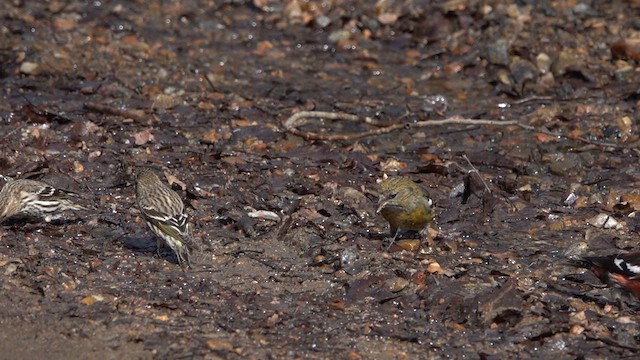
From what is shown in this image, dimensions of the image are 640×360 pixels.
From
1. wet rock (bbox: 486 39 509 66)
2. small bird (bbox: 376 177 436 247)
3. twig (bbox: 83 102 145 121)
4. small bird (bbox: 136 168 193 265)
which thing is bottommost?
wet rock (bbox: 486 39 509 66)

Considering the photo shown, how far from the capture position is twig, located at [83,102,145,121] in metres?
11.7

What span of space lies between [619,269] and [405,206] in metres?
1.63

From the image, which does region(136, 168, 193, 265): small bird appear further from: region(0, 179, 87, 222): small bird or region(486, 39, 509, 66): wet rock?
region(486, 39, 509, 66): wet rock

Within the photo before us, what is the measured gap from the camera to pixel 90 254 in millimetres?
8828

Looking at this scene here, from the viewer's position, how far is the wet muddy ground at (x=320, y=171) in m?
7.78

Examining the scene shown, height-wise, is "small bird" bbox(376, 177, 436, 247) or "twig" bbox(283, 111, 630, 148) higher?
"small bird" bbox(376, 177, 436, 247)

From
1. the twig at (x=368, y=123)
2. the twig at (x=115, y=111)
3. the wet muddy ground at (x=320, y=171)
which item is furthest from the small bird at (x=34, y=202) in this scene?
the twig at (x=368, y=123)

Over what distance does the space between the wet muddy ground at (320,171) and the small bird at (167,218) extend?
248mm

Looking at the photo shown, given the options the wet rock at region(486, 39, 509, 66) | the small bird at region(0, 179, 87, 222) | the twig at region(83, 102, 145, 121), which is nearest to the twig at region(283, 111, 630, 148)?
the twig at region(83, 102, 145, 121)

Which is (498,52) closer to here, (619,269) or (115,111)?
(115,111)

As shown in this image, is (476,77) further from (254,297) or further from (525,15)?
(254,297)

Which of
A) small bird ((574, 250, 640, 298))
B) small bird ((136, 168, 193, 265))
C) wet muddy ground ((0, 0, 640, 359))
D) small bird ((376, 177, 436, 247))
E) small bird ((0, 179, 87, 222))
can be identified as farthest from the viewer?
small bird ((0, 179, 87, 222))

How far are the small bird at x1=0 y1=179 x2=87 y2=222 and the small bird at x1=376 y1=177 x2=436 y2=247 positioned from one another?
7.96ft

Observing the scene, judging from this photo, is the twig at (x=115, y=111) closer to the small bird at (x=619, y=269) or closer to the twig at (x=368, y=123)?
the twig at (x=368, y=123)
